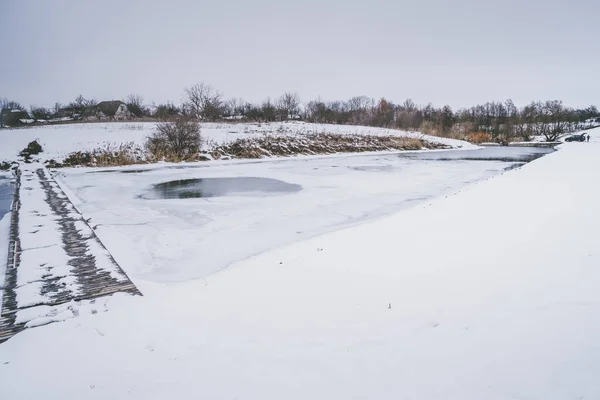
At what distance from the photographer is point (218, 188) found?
11.9 m

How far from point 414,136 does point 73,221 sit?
38625mm

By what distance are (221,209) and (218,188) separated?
Result: 3.52 meters

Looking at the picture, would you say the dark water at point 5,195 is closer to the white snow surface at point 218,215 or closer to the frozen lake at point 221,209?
the white snow surface at point 218,215

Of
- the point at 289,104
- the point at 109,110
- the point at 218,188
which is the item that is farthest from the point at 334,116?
the point at 218,188

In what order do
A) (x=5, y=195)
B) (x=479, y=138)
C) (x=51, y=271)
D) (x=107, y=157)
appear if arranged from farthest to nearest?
(x=479, y=138)
(x=107, y=157)
(x=5, y=195)
(x=51, y=271)

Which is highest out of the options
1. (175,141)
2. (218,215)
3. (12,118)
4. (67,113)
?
(67,113)

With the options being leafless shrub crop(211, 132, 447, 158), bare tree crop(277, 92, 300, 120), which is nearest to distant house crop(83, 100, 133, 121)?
bare tree crop(277, 92, 300, 120)

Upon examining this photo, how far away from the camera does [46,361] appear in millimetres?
2863

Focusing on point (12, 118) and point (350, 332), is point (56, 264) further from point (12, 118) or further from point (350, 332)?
point (12, 118)

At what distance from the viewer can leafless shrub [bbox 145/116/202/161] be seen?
21578 millimetres

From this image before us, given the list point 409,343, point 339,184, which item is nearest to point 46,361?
point 409,343

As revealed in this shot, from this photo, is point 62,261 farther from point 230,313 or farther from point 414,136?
point 414,136

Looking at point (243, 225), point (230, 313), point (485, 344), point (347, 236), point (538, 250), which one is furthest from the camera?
point (243, 225)

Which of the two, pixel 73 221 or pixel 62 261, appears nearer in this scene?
pixel 62 261
